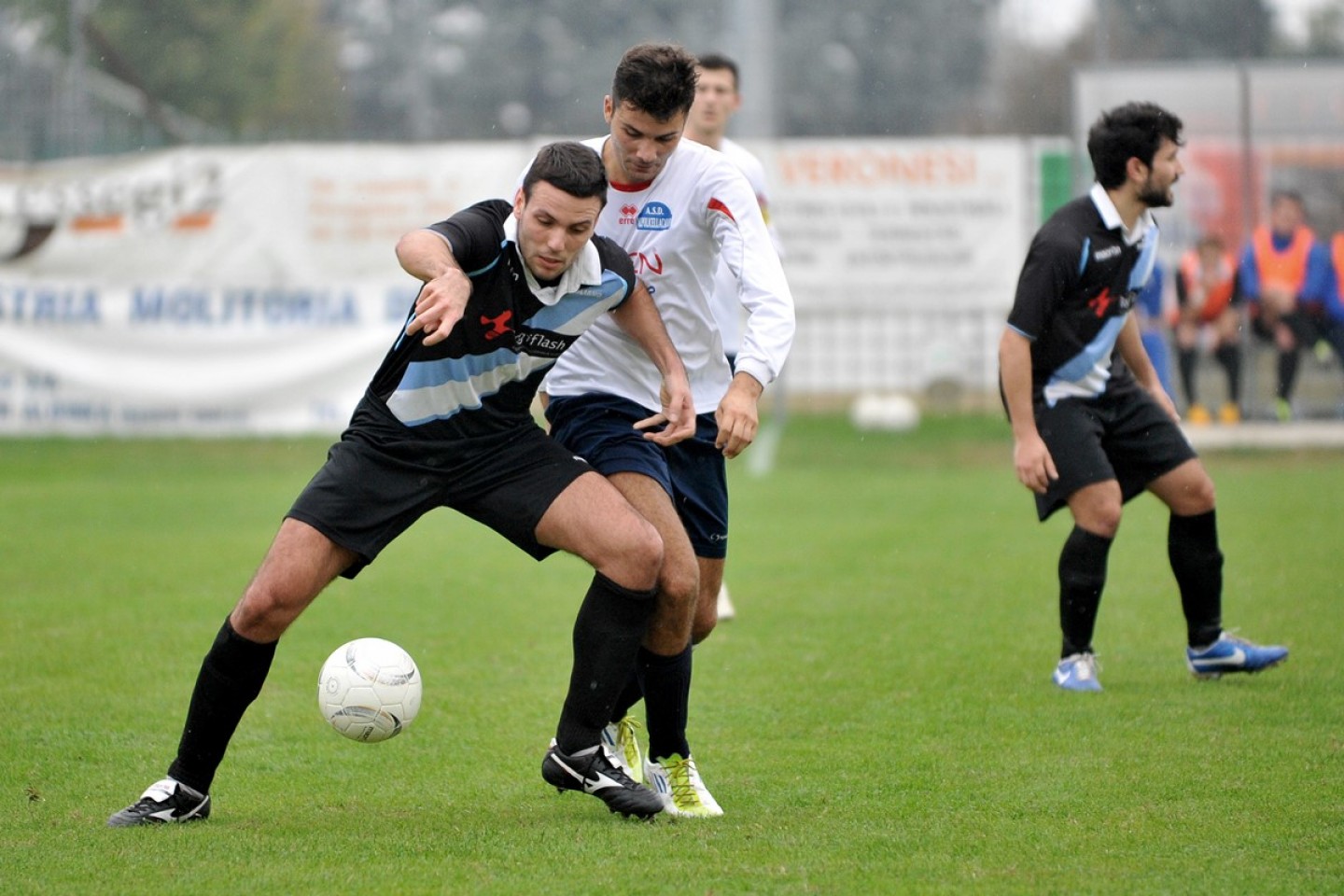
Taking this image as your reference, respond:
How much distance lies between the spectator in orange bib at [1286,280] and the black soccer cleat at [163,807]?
14419mm

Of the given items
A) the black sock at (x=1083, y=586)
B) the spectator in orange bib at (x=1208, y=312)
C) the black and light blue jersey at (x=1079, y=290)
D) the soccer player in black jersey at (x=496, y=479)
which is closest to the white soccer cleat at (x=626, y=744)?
the soccer player in black jersey at (x=496, y=479)

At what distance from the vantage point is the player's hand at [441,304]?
4.29 meters

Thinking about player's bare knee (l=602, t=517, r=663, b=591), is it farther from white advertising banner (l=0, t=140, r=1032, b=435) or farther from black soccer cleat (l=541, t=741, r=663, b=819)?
white advertising banner (l=0, t=140, r=1032, b=435)

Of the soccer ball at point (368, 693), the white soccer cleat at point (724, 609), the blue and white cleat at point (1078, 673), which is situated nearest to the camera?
the soccer ball at point (368, 693)

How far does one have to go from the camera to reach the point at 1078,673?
674 centimetres

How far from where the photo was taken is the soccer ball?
4.98 meters

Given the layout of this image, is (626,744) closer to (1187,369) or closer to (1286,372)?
(1187,369)

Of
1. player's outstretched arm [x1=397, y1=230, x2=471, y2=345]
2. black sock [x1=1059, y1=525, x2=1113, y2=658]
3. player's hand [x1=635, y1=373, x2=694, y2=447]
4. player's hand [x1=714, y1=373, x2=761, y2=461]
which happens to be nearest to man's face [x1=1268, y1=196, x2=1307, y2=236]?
black sock [x1=1059, y1=525, x2=1113, y2=658]

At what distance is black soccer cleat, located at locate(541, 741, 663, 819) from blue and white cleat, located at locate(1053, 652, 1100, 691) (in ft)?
7.85

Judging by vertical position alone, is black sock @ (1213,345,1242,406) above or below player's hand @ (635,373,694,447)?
below

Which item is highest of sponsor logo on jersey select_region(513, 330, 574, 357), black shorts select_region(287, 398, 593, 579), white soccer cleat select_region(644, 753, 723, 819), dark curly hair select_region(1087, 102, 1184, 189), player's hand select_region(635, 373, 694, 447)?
dark curly hair select_region(1087, 102, 1184, 189)

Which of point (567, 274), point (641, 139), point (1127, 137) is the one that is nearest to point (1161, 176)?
point (1127, 137)

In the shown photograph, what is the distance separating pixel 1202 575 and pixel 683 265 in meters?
2.80

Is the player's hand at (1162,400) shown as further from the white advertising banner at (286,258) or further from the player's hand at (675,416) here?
the white advertising banner at (286,258)
